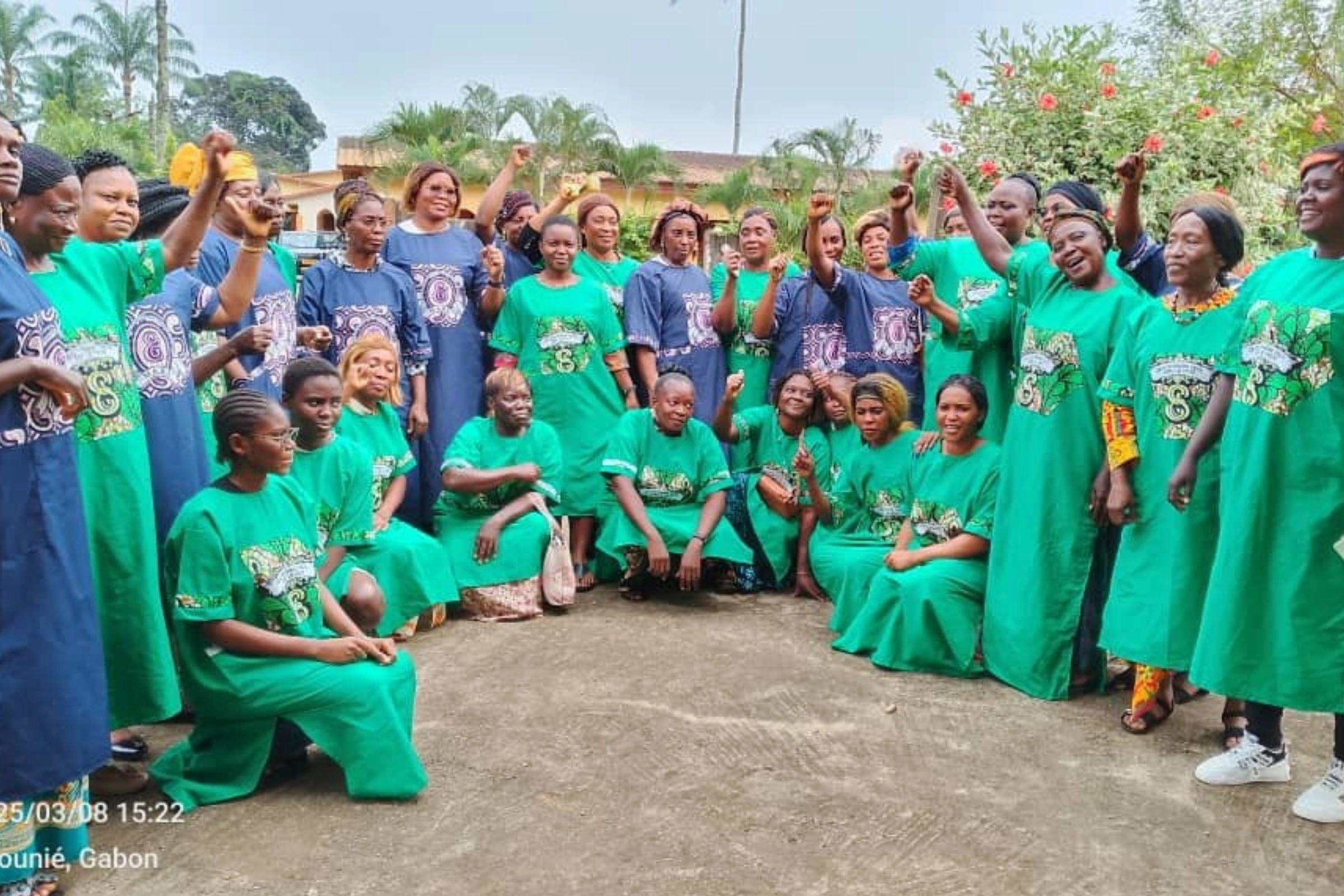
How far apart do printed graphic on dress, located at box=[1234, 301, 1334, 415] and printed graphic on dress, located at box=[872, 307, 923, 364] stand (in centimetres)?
270

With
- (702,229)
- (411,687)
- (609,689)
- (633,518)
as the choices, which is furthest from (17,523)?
(702,229)

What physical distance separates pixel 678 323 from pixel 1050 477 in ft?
8.31

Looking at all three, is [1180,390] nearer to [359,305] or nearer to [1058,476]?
[1058,476]

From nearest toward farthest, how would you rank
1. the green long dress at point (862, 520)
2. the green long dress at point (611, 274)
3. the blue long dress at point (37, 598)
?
1. the blue long dress at point (37, 598)
2. the green long dress at point (862, 520)
3. the green long dress at point (611, 274)

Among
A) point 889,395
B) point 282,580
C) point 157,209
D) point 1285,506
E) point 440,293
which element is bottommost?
point 282,580

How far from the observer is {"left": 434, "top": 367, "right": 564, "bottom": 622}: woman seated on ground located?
5.90m

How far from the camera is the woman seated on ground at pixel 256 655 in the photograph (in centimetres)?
354

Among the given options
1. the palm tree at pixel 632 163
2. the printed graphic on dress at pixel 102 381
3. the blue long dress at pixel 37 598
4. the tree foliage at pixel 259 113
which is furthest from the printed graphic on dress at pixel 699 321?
the tree foliage at pixel 259 113

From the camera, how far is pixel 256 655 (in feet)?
11.7

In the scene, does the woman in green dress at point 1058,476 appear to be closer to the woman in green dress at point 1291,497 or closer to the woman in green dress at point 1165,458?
the woman in green dress at point 1165,458

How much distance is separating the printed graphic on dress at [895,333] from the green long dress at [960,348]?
280 millimetres

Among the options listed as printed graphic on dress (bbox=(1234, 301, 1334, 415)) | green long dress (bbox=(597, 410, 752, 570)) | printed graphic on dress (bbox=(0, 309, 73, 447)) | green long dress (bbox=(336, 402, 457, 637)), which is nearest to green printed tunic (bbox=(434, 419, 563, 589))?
green long dress (bbox=(336, 402, 457, 637))

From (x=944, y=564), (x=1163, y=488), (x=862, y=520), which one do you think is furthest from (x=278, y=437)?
(x=862, y=520)

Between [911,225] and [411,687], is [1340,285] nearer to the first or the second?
[911,225]
